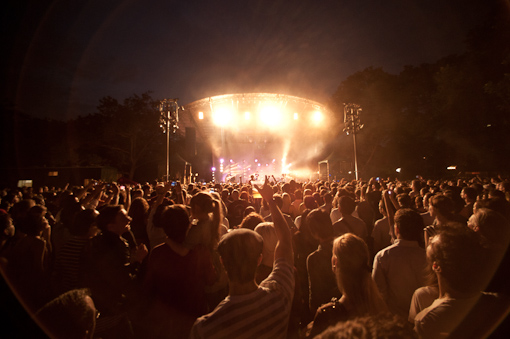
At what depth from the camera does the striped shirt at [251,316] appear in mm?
1323

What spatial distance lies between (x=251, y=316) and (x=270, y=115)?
27646mm

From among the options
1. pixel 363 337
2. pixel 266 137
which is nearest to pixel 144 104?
pixel 266 137

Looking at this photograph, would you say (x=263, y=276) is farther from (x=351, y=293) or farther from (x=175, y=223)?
(x=351, y=293)

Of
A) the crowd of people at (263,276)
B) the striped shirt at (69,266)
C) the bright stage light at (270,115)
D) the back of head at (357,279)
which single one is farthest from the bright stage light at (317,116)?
the back of head at (357,279)

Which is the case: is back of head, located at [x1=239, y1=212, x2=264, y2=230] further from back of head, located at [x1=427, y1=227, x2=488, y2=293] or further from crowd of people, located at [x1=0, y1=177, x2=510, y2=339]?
back of head, located at [x1=427, y1=227, x2=488, y2=293]

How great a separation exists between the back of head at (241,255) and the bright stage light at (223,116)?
92.6ft

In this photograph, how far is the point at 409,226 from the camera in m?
2.47

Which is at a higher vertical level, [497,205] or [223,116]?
[223,116]

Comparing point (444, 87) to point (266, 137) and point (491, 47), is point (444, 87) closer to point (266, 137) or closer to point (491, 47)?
point (491, 47)

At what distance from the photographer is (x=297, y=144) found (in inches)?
1444

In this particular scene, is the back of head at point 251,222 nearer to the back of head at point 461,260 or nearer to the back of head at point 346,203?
the back of head at point 346,203

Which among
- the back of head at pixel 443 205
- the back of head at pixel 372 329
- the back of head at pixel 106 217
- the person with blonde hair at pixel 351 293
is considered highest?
the back of head at pixel 106 217

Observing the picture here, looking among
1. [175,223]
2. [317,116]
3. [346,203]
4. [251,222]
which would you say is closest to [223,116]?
[317,116]

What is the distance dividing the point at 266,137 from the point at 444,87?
64.1 ft
